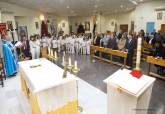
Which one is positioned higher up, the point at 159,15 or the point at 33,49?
the point at 159,15

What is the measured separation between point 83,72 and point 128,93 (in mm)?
3928

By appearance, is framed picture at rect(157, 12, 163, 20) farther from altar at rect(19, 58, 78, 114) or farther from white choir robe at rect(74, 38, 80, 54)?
altar at rect(19, 58, 78, 114)

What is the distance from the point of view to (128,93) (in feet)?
5.60

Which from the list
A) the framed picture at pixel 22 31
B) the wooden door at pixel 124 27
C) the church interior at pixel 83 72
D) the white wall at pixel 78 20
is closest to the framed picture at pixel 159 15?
the church interior at pixel 83 72

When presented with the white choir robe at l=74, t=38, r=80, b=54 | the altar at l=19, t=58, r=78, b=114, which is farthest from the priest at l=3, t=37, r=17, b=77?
the white choir robe at l=74, t=38, r=80, b=54

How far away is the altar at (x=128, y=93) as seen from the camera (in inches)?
67.1

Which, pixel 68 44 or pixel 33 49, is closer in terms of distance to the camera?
pixel 33 49

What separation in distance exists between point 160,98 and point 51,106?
2.77 meters

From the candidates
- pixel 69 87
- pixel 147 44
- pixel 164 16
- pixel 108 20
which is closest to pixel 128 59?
pixel 147 44

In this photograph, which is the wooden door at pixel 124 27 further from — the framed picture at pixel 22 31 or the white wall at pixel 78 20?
the framed picture at pixel 22 31

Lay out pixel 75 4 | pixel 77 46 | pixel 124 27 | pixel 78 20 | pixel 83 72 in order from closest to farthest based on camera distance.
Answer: pixel 83 72 < pixel 77 46 < pixel 75 4 < pixel 124 27 < pixel 78 20

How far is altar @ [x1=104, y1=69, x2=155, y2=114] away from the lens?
5.59 ft

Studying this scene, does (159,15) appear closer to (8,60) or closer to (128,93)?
(8,60)

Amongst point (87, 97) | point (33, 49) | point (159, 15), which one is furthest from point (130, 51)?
point (159, 15)
